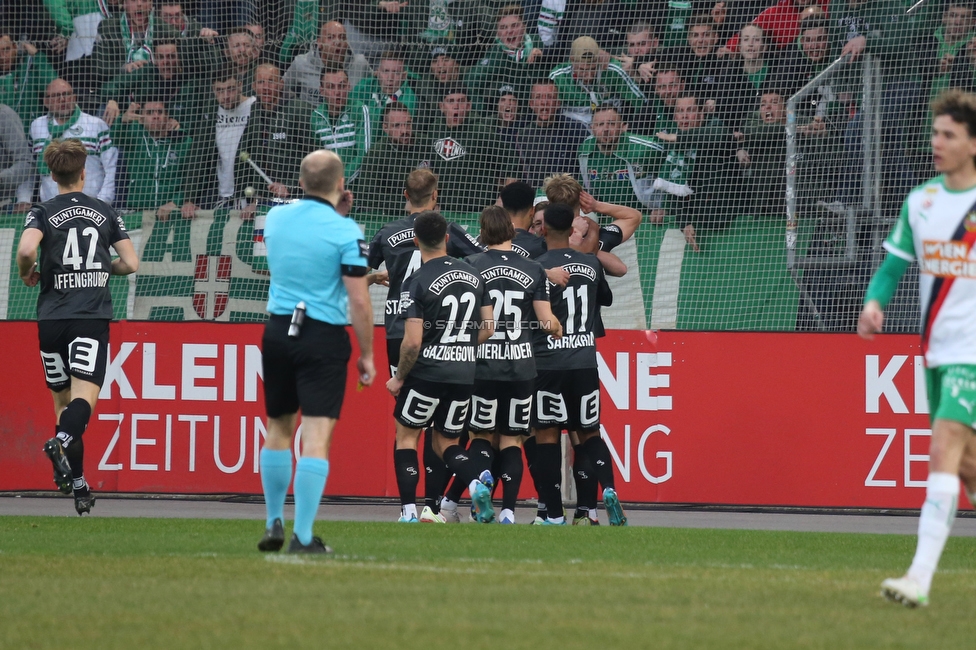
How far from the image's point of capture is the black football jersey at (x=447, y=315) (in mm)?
9750

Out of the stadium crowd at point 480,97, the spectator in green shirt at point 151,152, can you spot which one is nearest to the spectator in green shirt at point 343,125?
the stadium crowd at point 480,97

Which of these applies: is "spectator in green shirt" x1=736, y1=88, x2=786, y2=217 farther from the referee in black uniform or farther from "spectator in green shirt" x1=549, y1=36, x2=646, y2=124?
the referee in black uniform

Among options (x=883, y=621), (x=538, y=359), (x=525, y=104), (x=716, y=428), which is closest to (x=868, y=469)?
(x=716, y=428)

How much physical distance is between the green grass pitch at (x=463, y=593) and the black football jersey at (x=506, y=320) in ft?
5.84

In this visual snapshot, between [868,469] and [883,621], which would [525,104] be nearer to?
[868,469]

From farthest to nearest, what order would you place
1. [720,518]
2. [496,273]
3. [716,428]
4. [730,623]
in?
1. [716,428]
2. [720,518]
3. [496,273]
4. [730,623]

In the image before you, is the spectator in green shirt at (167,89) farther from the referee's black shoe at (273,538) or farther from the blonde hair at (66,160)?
the referee's black shoe at (273,538)

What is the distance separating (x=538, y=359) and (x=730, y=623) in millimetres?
5521

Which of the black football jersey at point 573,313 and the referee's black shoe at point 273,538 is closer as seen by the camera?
the referee's black shoe at point 273,538

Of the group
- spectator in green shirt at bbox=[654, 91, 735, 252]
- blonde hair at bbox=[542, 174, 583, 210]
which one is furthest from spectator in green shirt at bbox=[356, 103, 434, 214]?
blonde hair at bbox=[542, 174, 583, 210]

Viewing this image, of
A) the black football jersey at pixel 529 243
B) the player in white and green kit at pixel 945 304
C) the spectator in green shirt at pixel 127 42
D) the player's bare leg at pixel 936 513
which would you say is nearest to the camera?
the player's bare leg at pixel 936 513

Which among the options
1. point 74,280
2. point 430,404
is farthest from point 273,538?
point 74,280

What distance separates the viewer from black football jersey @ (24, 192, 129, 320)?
9906 millimetres

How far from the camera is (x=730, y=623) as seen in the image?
16.9 ft
